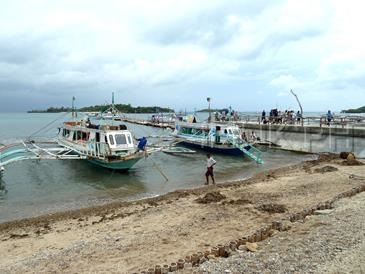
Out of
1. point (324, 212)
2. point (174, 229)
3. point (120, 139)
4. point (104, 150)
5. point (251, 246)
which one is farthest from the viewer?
point (120, 139)

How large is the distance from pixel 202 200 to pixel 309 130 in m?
23.5

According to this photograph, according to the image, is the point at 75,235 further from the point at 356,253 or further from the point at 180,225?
the point at 356,253

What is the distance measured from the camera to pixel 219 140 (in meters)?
33.7

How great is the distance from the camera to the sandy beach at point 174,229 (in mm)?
8742

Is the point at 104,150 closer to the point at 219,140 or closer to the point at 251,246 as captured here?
the point at 219,140

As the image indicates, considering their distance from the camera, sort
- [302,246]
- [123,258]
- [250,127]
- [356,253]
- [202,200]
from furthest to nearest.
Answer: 1. [250,127]
2. [202,200]
3. [123,258]
4. [302,246]
5. [356,253]

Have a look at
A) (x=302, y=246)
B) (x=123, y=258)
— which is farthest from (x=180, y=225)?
(x=302, y=246)

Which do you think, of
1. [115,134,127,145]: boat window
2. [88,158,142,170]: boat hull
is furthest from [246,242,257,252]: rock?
[115,134,127,145]: boat window

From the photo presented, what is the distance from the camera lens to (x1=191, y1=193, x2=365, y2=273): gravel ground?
718cm

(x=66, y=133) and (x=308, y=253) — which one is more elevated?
(x=66, y=133)

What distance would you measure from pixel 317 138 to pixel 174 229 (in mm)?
26261

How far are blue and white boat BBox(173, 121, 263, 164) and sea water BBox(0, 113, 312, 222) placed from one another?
83 cm

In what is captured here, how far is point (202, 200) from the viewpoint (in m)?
14.9

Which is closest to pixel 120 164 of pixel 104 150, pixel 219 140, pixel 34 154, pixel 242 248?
pixel 104 150
